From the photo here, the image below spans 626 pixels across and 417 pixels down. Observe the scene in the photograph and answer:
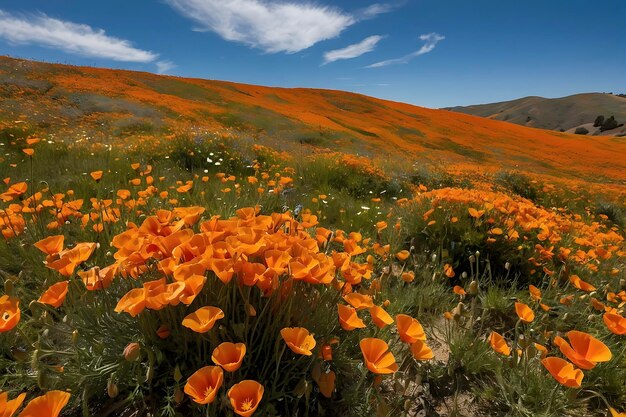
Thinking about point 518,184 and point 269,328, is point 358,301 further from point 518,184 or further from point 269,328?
point 518,184

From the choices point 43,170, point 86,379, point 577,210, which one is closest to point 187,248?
point 86,379

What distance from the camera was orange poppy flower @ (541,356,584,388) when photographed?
1.25 meters

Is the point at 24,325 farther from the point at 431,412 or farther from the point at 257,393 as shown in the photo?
the point at 431,412

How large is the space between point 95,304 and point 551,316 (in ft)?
10.5

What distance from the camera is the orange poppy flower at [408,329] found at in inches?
52.9

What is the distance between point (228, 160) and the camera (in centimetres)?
690

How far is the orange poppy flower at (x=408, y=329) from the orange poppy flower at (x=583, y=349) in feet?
1.62

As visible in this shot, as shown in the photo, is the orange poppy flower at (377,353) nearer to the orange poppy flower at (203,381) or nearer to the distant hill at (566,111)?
the orange poppy flower at (203,381)

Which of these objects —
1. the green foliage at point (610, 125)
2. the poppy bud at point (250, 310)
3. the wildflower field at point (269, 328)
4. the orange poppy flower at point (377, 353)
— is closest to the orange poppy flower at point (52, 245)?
the wildflower field at point (269, 328)

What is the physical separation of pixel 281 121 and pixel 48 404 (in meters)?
20.1

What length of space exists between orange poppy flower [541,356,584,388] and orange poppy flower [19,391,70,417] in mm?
1531

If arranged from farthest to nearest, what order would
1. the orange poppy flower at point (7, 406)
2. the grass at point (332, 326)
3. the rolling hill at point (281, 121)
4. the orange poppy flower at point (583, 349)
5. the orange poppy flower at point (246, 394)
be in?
the rolling hill at point (281, 121) → the grass at point (332, 326) → the orange poppy flower at point (583, 349) → the orange poppy flower at point (246, 394) → the orange poppy flower at point (7, 406)

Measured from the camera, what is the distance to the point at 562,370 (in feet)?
4.28

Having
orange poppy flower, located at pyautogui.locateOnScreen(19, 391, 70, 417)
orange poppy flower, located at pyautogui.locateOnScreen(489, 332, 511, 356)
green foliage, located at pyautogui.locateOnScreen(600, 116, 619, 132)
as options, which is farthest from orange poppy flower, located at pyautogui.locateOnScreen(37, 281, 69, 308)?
green foliage, located at pyautogui.locateOnScreen(600, 116, 619, 132)
